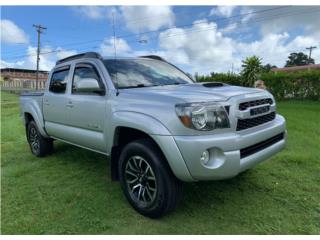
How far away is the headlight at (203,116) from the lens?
2.92 meters

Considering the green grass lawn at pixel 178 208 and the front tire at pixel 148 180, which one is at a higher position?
the front tire at pixel 148 180

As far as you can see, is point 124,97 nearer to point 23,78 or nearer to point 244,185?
point 244,185

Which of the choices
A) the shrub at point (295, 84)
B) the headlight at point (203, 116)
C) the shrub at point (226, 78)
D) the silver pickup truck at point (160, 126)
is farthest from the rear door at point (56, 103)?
the shrub at point (226, 78)

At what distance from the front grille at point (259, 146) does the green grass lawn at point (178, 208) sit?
0.68 metres

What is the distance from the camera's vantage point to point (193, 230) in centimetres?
304

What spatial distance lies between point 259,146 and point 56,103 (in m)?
3.32

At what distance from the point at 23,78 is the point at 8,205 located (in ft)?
245

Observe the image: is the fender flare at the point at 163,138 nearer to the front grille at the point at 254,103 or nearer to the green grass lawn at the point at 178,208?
the green grass lawn at the point at 178,208

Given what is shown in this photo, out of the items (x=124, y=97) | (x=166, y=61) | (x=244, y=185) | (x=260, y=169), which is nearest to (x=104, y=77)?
(x=124, y=97)

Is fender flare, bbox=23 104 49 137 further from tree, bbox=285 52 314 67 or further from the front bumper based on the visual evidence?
tree, bbox=285 52 314 67

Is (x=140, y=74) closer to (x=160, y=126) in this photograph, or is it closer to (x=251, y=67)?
A: (x=160, y=126)

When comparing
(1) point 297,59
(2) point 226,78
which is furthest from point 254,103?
(1) point 297,59

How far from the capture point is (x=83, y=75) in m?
4.52

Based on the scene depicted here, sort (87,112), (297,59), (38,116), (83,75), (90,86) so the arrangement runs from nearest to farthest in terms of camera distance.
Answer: (90,86), (87,112), (83,75), (38,116), (297,59)
